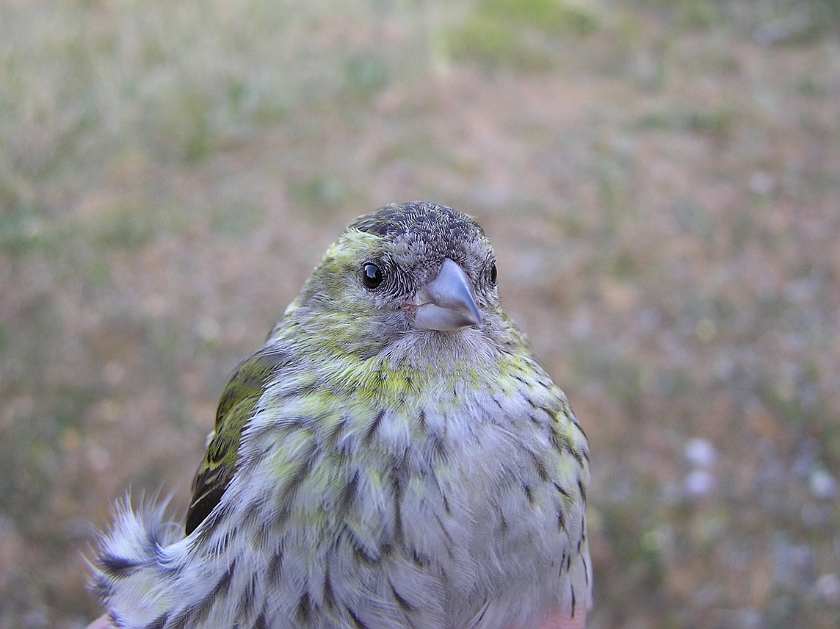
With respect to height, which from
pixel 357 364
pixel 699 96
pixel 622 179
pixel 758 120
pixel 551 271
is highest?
pixel 699 96

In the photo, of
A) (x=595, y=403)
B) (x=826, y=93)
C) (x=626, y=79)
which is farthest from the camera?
(x=626, y=79)

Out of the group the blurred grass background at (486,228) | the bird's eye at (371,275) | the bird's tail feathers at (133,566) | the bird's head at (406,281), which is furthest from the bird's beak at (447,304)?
the blurred grass background at (486,228)

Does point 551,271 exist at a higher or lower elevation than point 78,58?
lower

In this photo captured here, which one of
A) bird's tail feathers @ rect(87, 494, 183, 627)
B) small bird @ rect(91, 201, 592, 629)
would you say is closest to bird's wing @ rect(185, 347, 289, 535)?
small bird @ rect(91, 201, 592, 629)

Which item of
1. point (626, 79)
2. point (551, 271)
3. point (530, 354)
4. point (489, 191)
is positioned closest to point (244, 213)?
point (489, 191)

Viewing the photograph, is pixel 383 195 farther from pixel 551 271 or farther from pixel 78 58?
pixel 78 58

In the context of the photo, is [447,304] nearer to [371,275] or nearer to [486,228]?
[371,275]

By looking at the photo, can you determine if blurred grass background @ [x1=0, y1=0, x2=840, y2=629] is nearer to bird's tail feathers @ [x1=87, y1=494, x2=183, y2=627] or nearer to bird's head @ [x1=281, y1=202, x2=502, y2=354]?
bird's tail feathers @ [x1=87, y1=494, x2=183, y2=627]
